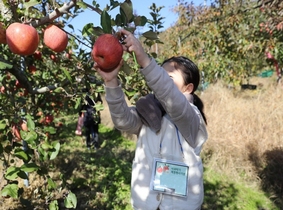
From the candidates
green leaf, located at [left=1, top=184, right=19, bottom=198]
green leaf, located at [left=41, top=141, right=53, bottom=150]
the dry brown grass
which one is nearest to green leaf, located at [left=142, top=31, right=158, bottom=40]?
green leaf, located at [left=41, top=141, right=53, bottom=150]

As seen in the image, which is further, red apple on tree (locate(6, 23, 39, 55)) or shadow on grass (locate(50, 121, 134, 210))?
shadow on grass (locate(50, 121, 134, 210))

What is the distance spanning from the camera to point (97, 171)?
3.82 m

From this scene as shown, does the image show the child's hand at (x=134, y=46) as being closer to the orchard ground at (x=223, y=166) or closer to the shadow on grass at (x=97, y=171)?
the shadow on grass at (x=97, y=171)

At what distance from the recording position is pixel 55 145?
54.8 inches

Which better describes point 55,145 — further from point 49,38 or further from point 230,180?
point 230,180

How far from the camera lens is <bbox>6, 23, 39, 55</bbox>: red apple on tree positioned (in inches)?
35.5

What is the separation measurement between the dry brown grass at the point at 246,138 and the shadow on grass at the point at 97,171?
51.4 inches

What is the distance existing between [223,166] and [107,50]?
3.39 meters

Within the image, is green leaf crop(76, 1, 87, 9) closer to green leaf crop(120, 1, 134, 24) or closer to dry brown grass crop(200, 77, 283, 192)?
green leaf crop(120, 1, 134, 24)

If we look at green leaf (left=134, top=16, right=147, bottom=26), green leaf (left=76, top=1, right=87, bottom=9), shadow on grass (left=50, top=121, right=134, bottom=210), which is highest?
green leaf (left=76, top=1, right=87, bottom=9)

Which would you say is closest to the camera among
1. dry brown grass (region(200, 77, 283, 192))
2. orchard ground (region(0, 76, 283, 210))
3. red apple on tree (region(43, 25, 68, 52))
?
red apple on tree (region(43, 25, 68, 52))

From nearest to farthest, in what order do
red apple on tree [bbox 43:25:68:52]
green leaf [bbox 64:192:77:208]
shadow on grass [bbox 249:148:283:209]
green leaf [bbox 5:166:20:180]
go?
1. red apple on tree [bbox 43:25:68:52]
2. green leaf [bbox 5:166:20:180]
3. green leaf [bbox 64:192:77:208]
4. shadow on grass [bbox 249:148:283:209]

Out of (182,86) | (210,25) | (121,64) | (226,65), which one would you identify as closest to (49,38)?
(121,64)

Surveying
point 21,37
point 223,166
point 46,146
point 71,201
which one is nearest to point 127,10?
point 21,37
